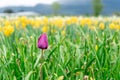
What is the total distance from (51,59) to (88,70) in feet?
1.07

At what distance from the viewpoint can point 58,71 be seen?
255cm

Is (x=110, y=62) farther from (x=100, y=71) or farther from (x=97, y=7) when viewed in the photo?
(x=97, y=7)

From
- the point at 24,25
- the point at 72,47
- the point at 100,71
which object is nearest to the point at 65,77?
the point at 100,71

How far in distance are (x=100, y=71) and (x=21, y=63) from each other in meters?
0.59

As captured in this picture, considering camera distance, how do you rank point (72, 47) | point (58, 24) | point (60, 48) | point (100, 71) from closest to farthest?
point (100, 71) → point (60, 48) → point (72, 47) → point (58, 24)

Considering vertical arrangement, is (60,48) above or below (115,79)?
above

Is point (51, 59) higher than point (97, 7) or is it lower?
higher

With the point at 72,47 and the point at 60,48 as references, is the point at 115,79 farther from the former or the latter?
the point at 72,47

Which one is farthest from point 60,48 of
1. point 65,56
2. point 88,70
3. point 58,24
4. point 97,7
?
point 97,7

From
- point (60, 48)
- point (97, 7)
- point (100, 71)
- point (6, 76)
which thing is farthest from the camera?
point (97, 7)

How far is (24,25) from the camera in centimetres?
644

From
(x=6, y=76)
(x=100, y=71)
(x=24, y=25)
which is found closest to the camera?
(x=6, y=76)

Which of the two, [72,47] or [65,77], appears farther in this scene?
[72,47]

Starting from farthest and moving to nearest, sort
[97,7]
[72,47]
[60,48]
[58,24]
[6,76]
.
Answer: [97,7]
[58,24]
[72,47]
[60,48]
[6,76]
